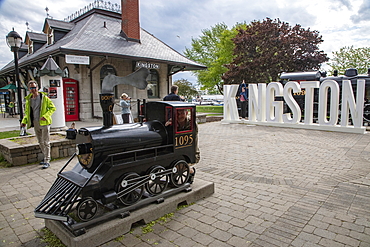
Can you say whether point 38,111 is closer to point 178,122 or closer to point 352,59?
point 178,122

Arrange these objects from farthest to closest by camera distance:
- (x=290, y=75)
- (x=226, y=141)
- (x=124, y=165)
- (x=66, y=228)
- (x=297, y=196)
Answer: (x=290, y=75), (x=226, y=141), (x=297, y=196), (x=124, y=165), (x=66, y=228)

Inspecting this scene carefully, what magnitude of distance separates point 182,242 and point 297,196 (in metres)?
2.30

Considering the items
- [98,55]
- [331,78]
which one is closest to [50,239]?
[98,55]

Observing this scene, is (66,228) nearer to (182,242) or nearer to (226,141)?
(182,242)

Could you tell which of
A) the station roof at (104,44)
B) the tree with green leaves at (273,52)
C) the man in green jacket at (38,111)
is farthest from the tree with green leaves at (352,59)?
the man in green jacket at (38,111)

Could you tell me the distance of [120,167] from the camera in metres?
3.30

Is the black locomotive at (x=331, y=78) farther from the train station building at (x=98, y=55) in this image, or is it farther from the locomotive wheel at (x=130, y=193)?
the locomotive wheel at (x=130, y=193)

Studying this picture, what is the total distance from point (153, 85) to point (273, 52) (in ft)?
38.7

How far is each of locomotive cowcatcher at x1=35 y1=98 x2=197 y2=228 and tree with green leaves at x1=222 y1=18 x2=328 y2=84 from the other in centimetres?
2106

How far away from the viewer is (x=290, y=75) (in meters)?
15.6

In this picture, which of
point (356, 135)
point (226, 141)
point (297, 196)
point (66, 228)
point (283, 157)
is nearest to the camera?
point (66, 228)

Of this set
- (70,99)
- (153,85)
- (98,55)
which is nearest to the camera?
(98,55)

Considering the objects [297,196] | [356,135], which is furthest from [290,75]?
[297,196]

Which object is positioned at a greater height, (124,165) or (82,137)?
(82,137)
